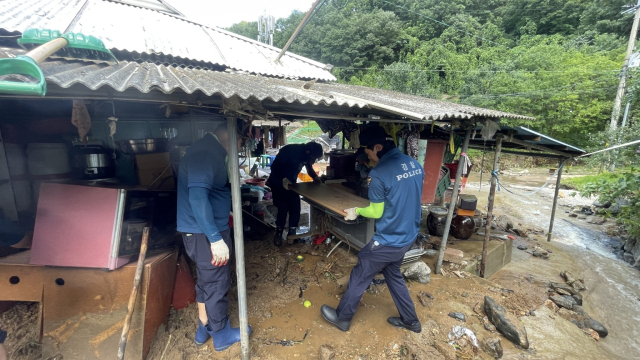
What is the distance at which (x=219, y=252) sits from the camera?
7.95 ft

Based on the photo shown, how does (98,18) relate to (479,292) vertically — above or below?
above

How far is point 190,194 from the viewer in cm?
235

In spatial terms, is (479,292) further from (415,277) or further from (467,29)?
(467,29)

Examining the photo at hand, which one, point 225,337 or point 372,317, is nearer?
point 225,337

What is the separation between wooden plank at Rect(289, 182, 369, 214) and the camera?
12.4 feet

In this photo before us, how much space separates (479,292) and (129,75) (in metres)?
5.04

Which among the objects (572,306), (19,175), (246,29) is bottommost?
(572,306)

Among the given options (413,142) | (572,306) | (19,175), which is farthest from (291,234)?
(572,306)

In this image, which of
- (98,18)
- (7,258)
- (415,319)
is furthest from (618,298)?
(98,18)

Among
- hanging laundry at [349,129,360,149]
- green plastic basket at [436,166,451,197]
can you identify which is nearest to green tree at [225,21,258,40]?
hanging laundry at [349,129,360,149]

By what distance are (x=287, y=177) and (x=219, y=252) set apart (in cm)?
255

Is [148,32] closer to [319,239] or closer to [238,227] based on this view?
[238,227]

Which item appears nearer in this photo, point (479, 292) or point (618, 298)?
point (479, 292)

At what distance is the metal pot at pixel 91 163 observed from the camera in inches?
145
